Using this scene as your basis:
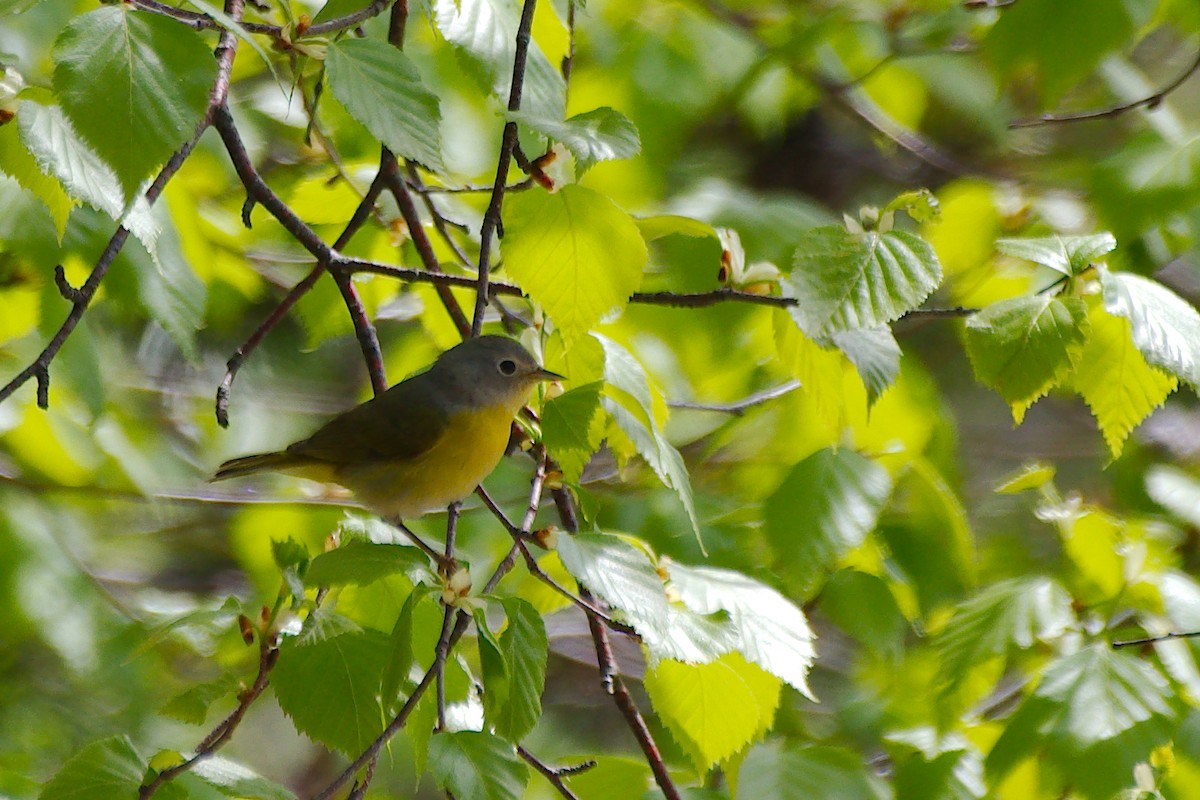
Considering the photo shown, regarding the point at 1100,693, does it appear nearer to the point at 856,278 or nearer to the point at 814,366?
the point at 814,366

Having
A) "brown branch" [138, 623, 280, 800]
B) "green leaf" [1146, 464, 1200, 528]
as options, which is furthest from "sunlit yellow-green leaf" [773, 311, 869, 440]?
"green leaf" [1146, 464, 1200, 528]

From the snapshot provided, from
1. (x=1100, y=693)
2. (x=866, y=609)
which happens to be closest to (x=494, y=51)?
(x=866, y=609)

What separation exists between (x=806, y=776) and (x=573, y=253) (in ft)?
3.62

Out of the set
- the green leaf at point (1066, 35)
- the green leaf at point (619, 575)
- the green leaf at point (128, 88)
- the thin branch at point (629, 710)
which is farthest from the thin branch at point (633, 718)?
the green leaf at point (1066, 35)

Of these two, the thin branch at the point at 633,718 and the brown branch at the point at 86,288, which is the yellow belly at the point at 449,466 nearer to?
the thin branch at the point at 633,718

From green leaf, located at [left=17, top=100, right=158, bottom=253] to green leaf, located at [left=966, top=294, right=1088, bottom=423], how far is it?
1.20 metres

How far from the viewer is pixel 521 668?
4.70 feet

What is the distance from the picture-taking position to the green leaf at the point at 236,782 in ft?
4.96

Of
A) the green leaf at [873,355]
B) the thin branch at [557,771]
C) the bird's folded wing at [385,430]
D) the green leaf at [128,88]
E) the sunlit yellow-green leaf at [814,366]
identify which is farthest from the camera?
the bird's folded wing at [385,430]

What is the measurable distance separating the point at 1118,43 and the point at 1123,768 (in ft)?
4.68

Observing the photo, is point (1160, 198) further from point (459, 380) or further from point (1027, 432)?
point (1027, 432)

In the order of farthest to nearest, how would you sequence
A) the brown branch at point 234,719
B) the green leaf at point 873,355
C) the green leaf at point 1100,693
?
the green leaf at point 1100,693
the green leaf at point 873,355
the brown branch at point 234,719

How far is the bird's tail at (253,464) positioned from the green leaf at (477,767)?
1280 mm

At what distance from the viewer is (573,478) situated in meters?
1.75
